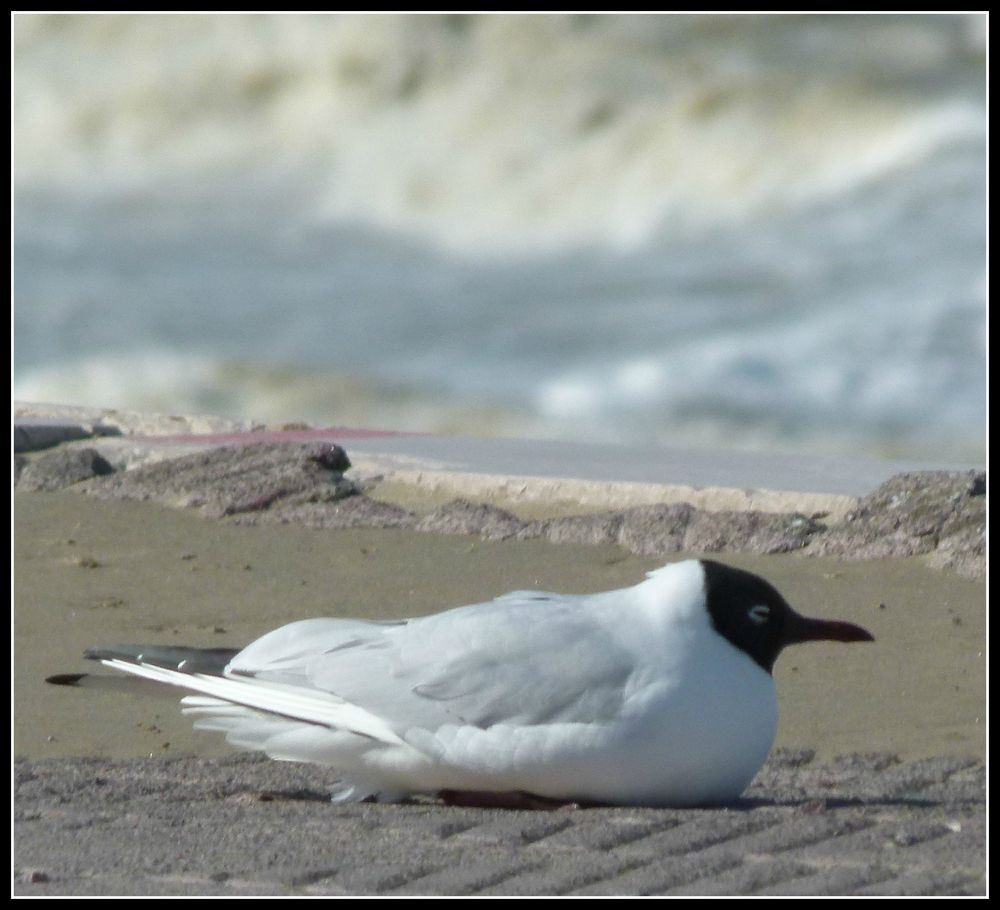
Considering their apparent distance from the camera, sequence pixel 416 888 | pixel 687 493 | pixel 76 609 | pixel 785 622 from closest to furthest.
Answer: pixel 416 888 < pixel 785 622 < pixel 76 609 < pixel 687 493

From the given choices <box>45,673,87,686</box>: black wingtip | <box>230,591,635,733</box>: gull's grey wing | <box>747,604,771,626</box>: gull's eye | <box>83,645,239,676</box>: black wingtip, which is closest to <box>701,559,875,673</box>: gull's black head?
<box>747,604,771,626</box>: gull's eye

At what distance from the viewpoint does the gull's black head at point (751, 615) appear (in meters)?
3.74

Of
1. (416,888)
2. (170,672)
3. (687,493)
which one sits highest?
(687,493)

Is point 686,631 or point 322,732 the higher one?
point 686,631

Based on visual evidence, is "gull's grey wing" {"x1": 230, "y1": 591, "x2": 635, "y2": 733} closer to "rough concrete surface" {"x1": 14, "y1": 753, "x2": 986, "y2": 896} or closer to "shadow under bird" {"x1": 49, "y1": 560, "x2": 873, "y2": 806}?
"shadow under bird" {"x1": 49, "y1": 560, "x2": 873, "y2": 806}

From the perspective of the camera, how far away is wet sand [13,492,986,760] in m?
4.64

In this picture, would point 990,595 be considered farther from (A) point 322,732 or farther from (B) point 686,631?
(A) point 322,732

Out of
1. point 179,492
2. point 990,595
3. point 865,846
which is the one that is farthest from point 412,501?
point 865,846

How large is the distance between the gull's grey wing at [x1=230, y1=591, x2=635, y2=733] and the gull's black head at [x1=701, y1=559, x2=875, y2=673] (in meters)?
0.27

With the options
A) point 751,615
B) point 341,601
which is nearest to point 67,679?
point 751,615

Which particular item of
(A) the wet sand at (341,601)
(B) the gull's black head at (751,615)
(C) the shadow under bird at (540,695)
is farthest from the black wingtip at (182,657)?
(B) the gull's black head at (751,615)

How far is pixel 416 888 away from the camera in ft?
10.2

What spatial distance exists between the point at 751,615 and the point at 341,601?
268cm

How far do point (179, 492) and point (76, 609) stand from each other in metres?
1.94
